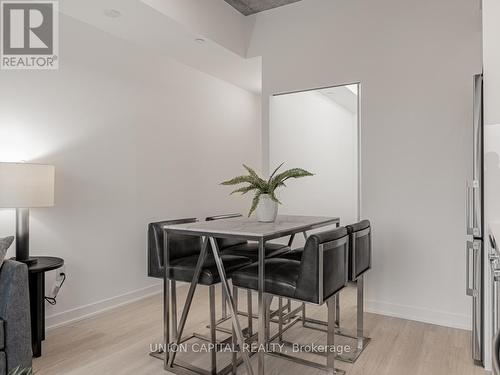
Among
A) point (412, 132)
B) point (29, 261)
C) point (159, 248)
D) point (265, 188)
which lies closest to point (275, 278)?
point (265, 188)

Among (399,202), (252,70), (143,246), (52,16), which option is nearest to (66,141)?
(52,16)

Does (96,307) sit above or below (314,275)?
below

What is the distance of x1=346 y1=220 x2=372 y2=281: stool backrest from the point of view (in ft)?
7.80

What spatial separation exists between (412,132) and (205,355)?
8.10 feet

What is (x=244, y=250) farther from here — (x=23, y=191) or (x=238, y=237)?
(x=23, y=191)

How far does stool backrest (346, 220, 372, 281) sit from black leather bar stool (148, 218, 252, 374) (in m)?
0.76

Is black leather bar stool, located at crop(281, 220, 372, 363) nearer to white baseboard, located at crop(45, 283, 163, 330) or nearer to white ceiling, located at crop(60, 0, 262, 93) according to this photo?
white baseboard, located at crop(45, 283, 163, 330)

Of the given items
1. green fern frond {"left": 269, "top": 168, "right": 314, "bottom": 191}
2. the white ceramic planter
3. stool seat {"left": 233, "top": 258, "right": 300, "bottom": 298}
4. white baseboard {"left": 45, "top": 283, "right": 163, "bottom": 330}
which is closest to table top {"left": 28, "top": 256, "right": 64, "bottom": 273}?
white baseboard {"left": 45, "top": 283, "right": 163, "bottom": 330}

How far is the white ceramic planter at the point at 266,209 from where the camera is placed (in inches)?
101

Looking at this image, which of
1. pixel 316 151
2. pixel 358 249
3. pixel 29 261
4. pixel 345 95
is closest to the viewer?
pixel 358 249

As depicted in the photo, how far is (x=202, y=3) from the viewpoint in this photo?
139 inches

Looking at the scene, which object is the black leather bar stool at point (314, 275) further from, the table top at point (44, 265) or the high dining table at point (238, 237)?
the table top at point (44, 265)

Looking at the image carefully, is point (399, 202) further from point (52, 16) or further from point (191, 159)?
point (52, 16)

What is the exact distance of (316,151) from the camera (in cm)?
411
